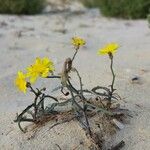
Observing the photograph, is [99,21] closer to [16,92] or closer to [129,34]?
[129,34]

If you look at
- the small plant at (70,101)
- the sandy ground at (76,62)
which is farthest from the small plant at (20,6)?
the small plant at (70,101)

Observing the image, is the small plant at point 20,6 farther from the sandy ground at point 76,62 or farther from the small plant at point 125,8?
the small plant at point 125,8

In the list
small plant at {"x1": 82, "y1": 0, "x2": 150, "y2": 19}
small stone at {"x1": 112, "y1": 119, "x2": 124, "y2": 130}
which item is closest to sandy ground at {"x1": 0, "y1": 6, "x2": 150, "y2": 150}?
small stone at {"x1": 112, "y1": 119, "x2": 124, "y2": 130}

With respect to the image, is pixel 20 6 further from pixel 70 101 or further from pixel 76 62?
pixel 70 101

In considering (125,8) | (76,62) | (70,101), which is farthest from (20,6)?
(70,101)

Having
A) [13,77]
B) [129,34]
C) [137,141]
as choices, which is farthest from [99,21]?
[137,141]

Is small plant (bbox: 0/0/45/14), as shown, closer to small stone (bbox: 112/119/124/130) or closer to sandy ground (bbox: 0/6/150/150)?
sandy ground (bbox: 0/6/150/150)
